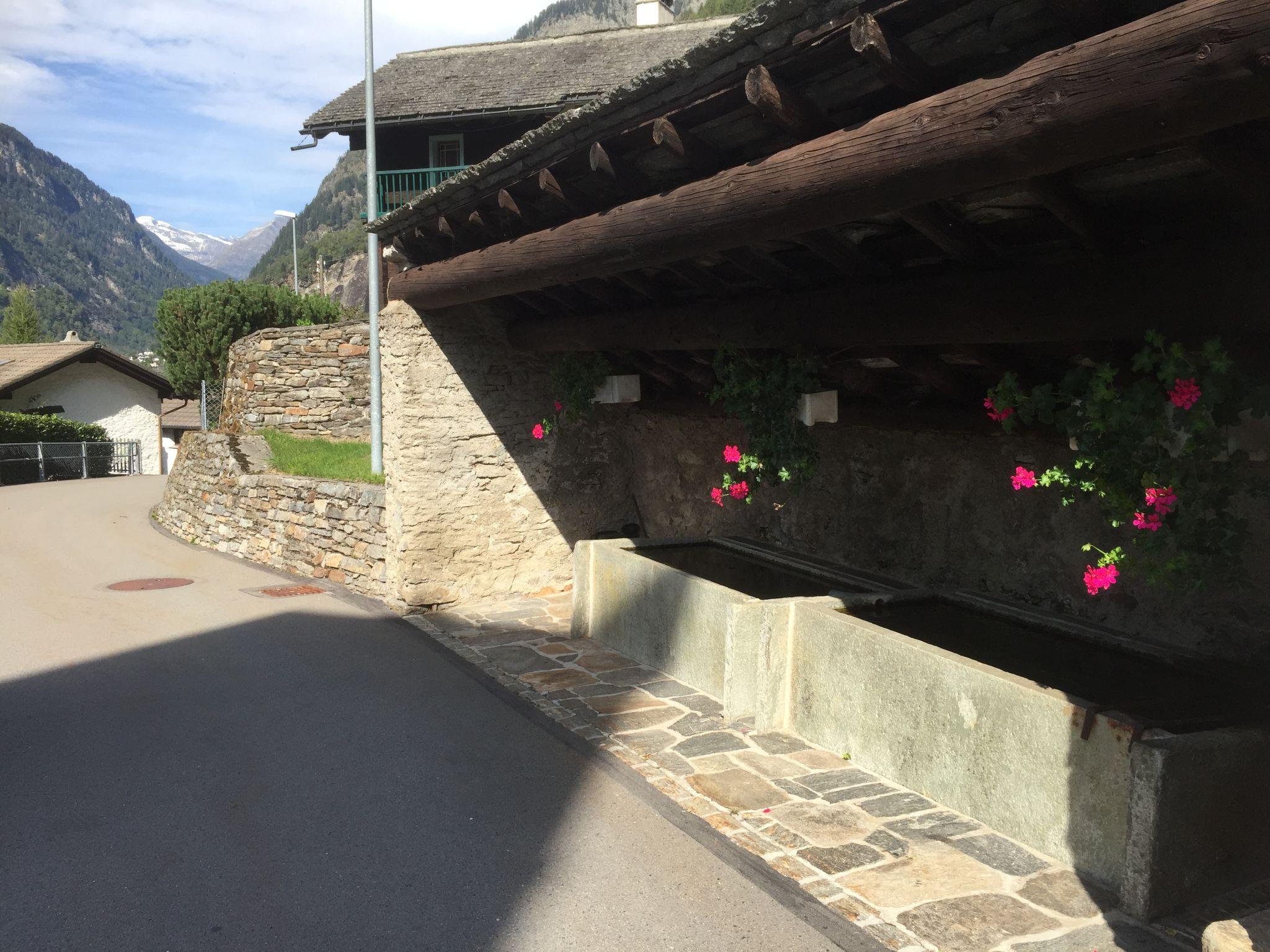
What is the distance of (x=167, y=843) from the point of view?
3.50 meters

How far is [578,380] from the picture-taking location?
6848 mm

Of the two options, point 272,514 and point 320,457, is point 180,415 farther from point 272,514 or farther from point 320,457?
point 272,514

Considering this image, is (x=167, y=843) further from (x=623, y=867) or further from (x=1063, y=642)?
(x=1063, y=642)

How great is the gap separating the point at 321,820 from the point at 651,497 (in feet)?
15.2

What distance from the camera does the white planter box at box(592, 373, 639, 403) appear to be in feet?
22.2

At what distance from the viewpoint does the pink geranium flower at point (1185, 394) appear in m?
2.93

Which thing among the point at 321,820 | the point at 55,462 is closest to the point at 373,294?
the point at 321,820

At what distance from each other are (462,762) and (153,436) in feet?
99.0

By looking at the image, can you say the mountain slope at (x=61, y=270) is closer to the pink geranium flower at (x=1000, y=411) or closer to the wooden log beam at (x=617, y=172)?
the wooden log beam at (x=617, y=172)

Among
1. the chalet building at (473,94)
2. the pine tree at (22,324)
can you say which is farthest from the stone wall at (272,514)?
the pine tree at (22,324)

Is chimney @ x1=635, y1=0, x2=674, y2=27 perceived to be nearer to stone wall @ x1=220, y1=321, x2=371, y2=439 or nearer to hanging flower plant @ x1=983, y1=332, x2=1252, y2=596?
stone wall @ x1=220, y1=321, x2=371, y2=439

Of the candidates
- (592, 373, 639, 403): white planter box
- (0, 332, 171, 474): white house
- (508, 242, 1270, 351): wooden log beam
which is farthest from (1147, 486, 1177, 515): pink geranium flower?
(0, 332, 171, 474): white house

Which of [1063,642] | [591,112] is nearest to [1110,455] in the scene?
[1063,642]

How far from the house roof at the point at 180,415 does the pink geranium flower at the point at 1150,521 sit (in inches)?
1358
